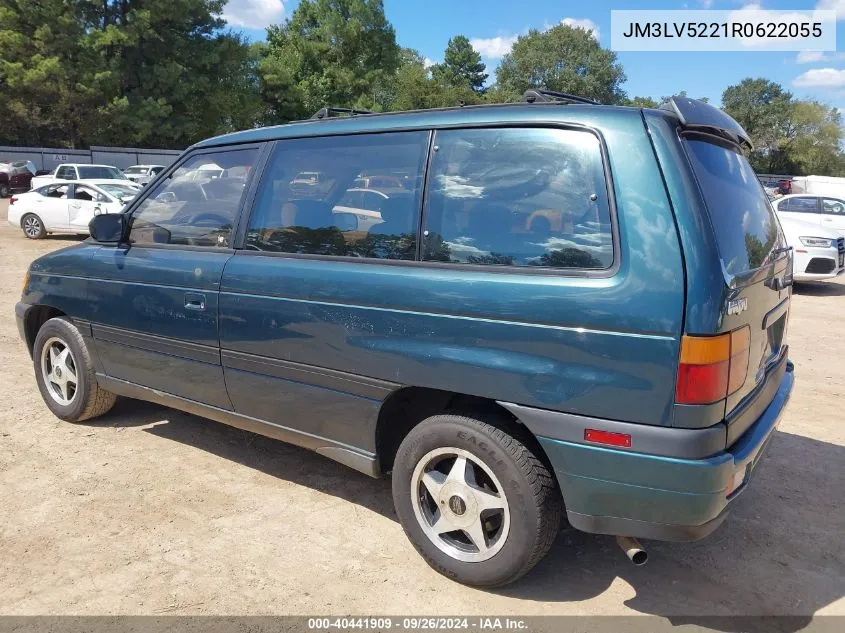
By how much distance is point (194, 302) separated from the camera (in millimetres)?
3637

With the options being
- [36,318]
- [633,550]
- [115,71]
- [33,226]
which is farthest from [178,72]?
[633,550]

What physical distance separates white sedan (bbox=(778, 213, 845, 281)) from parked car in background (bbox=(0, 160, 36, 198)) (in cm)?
3136

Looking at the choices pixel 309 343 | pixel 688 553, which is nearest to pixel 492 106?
pixel 309 343

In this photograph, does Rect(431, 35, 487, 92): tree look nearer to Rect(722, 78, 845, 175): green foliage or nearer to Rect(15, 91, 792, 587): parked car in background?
Rect(722, 78, 845, 175): green foliage

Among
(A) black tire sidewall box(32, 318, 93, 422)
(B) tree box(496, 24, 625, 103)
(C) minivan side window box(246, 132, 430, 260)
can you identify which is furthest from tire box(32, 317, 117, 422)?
(B) tree box(496, 24, 625, 103)

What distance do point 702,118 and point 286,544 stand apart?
266 cm

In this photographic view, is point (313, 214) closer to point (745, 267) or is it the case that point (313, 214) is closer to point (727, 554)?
point (745, 267)

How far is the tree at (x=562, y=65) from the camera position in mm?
78062

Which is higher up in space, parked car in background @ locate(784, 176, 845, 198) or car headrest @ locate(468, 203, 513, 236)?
parked car in background @ locate(784, 176, 845, 198)

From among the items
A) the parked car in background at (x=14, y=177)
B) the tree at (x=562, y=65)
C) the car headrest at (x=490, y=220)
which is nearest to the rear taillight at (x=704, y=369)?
the car headrest at (x=490, y=220)

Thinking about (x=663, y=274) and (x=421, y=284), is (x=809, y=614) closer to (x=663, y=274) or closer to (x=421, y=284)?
(x=663, y=274)

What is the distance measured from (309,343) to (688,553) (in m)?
2.08

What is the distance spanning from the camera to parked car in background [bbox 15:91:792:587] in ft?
7.85

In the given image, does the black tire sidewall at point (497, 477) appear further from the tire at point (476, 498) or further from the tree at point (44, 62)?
the tree at point (44, 62)
